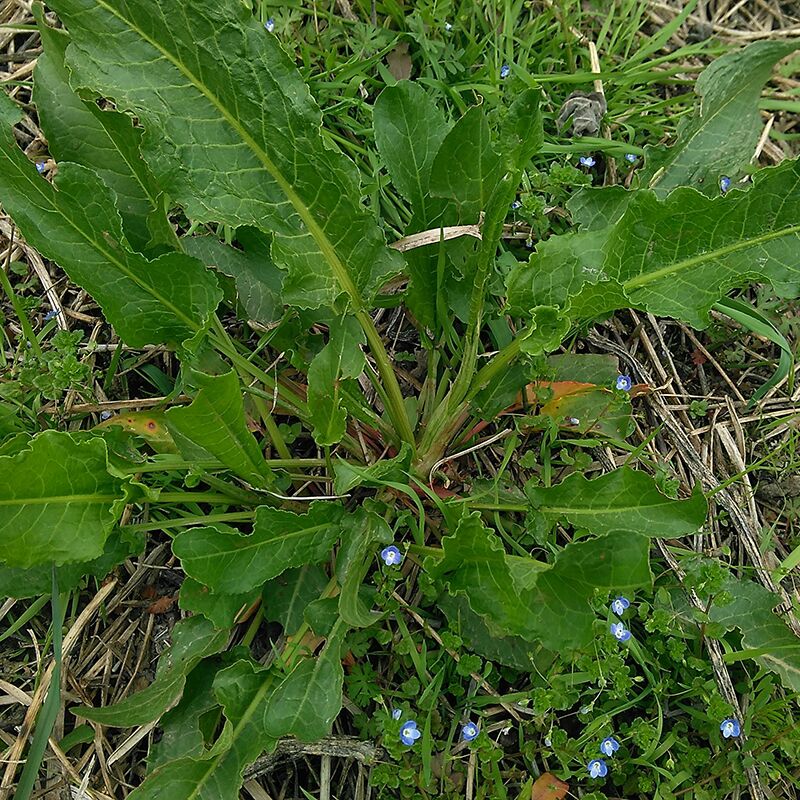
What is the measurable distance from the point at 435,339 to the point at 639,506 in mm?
824

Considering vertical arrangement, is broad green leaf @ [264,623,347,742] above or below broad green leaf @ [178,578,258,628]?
below

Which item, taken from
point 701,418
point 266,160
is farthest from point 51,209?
point 701,418

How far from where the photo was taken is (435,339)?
8.03ft

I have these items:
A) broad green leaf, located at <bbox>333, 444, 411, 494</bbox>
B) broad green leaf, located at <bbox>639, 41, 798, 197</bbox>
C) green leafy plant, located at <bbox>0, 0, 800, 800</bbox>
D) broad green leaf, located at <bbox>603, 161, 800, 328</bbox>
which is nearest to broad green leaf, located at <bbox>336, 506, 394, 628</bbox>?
green leafy plant, located at <bbox>0, 0, 800, 800</bbox>

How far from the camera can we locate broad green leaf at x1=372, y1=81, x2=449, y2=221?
7.02ft

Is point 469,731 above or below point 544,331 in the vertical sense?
below

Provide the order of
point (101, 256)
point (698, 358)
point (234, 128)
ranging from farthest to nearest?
1. point (698, 358)
2. point (101, 256)
3. point (234, 128)

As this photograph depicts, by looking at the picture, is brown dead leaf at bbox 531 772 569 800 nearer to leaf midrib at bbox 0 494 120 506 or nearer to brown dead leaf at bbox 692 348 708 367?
leaf midrib at bbox 0 494 120 506

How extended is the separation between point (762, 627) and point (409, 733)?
3.55 ft

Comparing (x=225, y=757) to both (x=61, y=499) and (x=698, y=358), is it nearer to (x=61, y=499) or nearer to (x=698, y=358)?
(x=61, y=499)

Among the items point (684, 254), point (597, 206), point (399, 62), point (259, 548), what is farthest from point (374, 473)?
point (399, 62)

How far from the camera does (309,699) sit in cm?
188

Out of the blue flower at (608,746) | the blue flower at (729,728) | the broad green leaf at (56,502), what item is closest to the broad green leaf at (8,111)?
the broad green leaf at (56,502)

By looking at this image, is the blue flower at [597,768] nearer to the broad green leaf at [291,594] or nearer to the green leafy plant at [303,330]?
the green leafy plant at [303,330]
